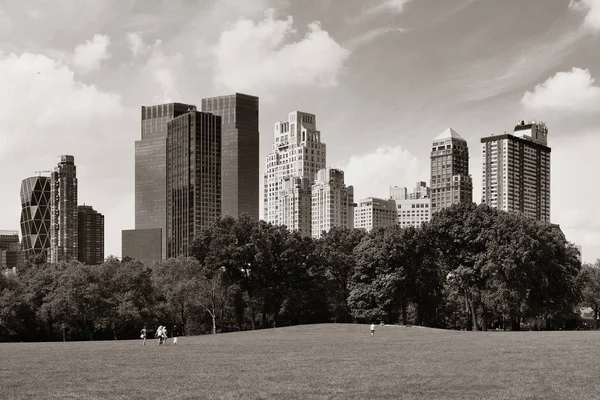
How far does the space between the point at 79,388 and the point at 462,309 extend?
273 feet

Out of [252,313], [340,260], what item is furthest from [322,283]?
[252,313]

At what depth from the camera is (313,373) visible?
3216 centimetres

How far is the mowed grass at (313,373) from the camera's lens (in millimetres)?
26281

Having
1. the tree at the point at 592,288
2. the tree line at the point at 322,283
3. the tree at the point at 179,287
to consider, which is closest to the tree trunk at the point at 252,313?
the tree line at the point at 322,283

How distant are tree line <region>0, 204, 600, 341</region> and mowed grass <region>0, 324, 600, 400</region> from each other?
37.4 meters

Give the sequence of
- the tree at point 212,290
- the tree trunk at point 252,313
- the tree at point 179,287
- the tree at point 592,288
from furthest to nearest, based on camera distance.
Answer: the tree at point 592,288 < the tree trunk at point 252,313 < the tree at point 212,290 < the tree at point 179,287

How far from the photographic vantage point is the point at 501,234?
84750 millimetres

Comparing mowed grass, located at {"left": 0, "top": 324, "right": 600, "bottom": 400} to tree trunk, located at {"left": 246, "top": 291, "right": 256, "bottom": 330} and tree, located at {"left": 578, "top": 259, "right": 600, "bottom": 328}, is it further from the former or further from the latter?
tree, located at {"left": 578, "top": 259, "right": 600, "bottom": 328}

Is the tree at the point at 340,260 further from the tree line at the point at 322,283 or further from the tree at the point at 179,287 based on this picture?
the tree at the point at 179,287

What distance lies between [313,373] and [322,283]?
217ft

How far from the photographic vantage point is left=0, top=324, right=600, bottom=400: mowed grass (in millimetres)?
26281

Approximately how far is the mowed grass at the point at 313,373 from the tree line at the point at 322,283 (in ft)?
123

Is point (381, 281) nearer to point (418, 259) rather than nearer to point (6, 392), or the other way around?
point (418, 259)

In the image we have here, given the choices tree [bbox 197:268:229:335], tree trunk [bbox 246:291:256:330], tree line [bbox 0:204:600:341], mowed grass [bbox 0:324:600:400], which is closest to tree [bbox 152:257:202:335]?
tree line [bbox 0:204:600:341]
